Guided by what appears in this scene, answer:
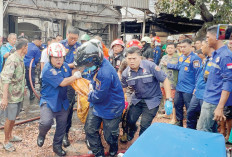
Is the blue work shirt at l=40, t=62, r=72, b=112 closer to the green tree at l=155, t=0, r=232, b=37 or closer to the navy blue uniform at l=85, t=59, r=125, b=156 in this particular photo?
the navy blue uniform at l=85, t=59, r=125, b=156

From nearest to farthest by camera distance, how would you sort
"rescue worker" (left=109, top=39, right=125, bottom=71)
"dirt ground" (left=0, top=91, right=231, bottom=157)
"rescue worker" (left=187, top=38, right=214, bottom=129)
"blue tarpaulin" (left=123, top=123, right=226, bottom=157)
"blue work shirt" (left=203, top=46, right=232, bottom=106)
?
"blue tarpaulin" (left=123, top=123, right=226, bottom=157) < "blue work shirt" (left=203, top=46, right=232, bottom=106) < "dirt ground" (left=0, top=91, right=231, bottom=157) < "rescue worker" (left=187, top=38, right=214, bottom=129) < "rescue worker" (left=109, top=39, right=125, bottom=71)

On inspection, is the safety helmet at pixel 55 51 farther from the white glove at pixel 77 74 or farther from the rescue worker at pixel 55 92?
the white glove at pixel 77 74

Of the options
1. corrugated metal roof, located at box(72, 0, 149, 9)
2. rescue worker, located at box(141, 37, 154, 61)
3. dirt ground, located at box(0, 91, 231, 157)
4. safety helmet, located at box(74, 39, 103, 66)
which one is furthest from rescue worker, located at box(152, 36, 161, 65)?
safety helmet, located at box(74, 39, 103, 66)

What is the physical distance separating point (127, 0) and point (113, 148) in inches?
419

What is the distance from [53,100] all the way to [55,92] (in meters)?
0.14

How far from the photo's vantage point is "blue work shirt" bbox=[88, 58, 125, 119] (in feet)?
11.7

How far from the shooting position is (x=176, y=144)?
2354 millimetres

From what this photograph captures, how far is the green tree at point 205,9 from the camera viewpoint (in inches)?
392

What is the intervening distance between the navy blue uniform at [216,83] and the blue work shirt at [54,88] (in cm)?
235

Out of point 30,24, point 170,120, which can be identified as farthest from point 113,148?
point 30,24

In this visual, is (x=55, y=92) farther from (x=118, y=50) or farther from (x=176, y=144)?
(x=118, y=50)

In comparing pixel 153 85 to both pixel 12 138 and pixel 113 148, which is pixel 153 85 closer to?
pixel 113 148

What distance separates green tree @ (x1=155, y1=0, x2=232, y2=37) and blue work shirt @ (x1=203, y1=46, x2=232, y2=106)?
689 cm

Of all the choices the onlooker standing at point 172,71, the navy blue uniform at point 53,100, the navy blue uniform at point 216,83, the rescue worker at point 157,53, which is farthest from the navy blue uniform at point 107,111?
the rescue worker at point 157,53
